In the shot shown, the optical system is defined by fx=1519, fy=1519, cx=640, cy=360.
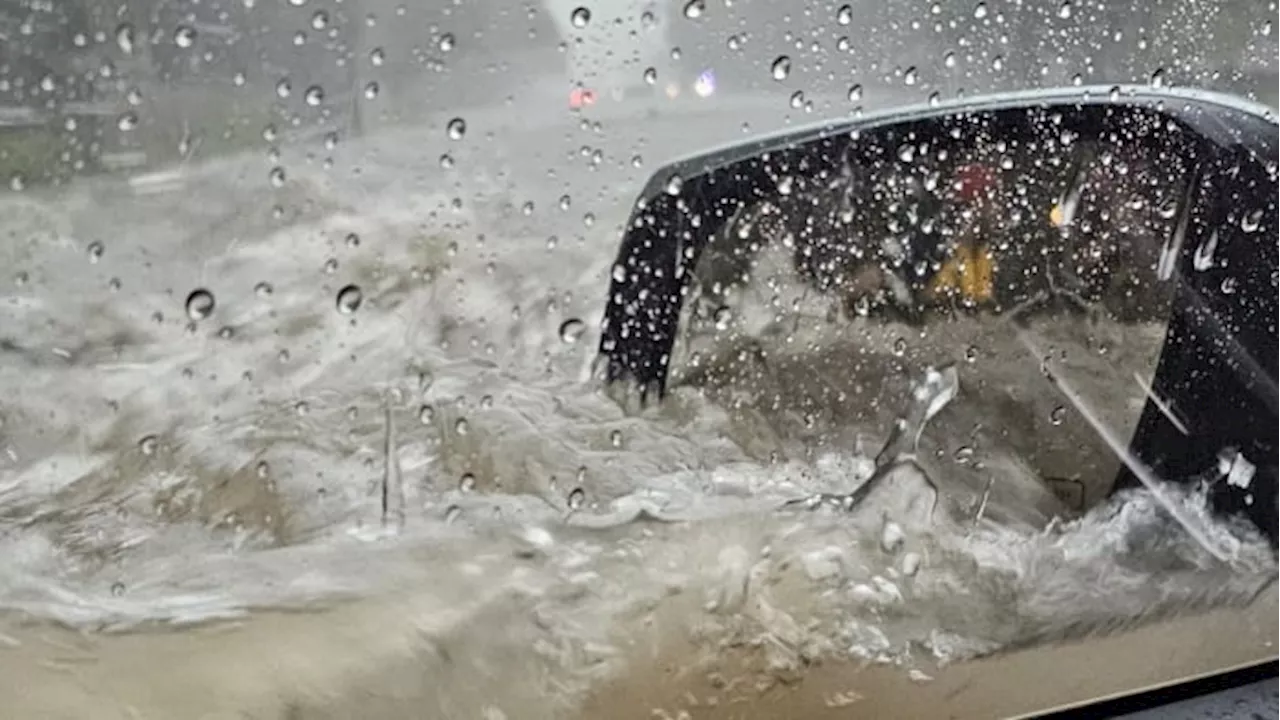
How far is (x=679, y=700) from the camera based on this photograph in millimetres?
880

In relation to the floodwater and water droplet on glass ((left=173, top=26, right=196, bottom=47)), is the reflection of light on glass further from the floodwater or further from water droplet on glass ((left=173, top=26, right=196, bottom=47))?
water droplet on glass ((left=173, top=26, right=196, bottom=47))

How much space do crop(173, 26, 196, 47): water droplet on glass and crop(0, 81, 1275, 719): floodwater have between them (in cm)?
6

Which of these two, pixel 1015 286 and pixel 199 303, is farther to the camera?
pixel 1015 286

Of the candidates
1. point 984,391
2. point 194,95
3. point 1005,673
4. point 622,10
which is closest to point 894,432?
point 984,391

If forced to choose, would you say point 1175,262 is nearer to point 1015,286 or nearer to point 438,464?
point 1015,286

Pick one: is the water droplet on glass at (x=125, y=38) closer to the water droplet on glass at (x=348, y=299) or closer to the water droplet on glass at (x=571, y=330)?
the water droplet on glass at (x=348, y=299)

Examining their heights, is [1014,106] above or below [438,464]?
above

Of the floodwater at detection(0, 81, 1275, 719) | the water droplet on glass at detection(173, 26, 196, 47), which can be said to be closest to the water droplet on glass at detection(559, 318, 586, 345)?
the floodwater at detection(0, 81, 1275, 719)

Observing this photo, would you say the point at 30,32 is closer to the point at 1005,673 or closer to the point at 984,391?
the point at 984,391

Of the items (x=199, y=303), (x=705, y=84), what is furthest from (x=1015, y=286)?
(x=199, y=303)

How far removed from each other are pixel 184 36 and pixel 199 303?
130 millimetres

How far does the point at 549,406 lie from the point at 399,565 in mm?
118

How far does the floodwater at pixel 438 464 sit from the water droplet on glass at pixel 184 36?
0.06m

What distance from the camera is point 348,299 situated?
2.55 feet
